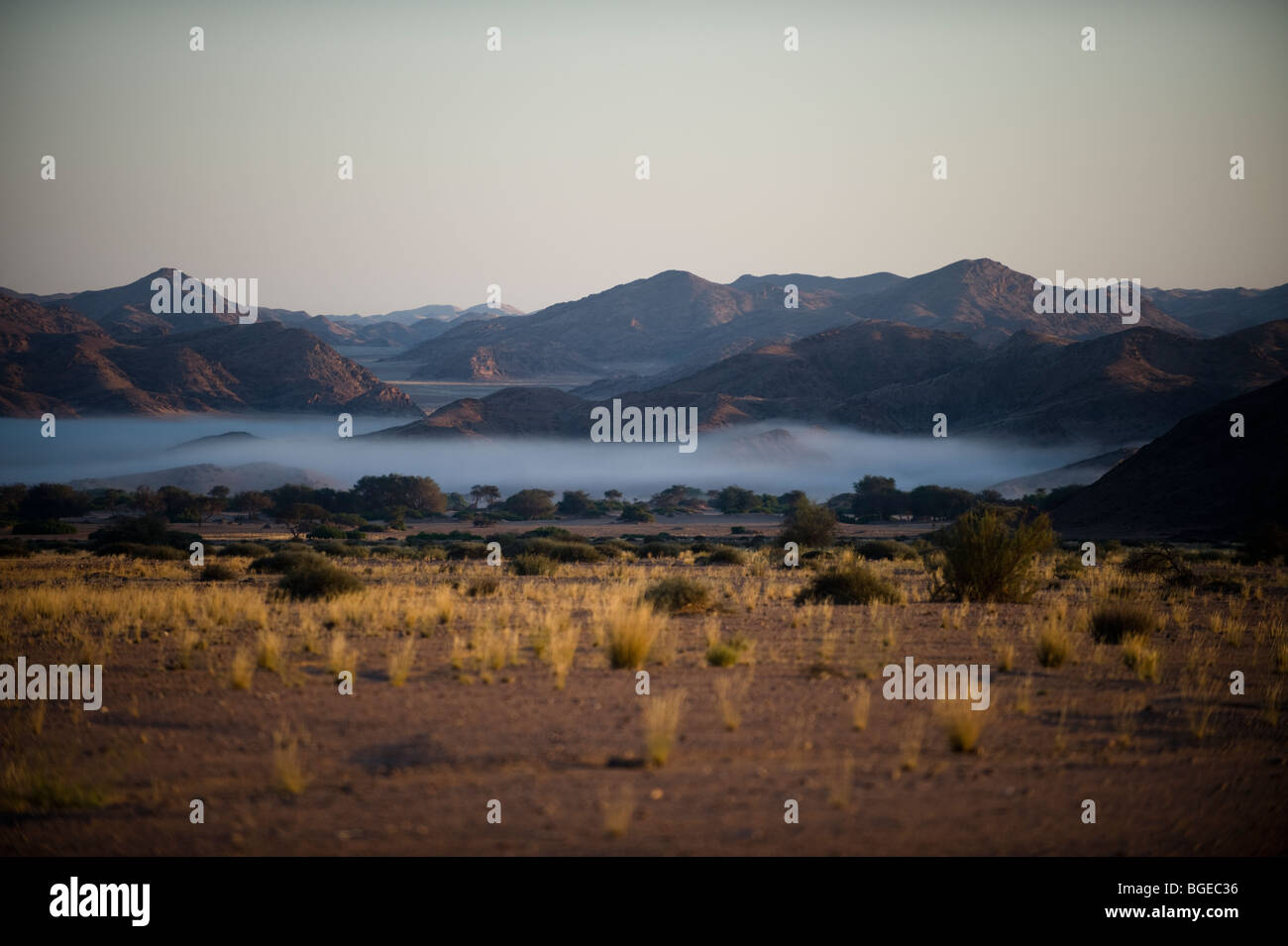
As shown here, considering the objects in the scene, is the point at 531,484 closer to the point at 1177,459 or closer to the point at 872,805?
the point at 1177,459

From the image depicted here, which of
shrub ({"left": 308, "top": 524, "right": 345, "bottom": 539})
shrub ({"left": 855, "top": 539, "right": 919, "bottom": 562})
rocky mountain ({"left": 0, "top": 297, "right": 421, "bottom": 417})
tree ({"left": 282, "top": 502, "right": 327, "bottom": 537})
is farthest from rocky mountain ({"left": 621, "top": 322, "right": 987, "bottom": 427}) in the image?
shrub ({"left": 855, "top": 539, "right": 919, "bottom": 562})

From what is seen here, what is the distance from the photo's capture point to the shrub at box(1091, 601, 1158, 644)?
15016 mm

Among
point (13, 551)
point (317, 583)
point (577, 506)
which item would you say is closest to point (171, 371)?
point (577, 506)

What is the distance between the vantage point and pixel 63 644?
14930 millimetres

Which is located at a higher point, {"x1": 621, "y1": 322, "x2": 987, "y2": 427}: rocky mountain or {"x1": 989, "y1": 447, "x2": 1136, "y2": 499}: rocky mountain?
{"x1": 621, "y1": 322, "x2": 987, "y2": 427}: rocky mountain

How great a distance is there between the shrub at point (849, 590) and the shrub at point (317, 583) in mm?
8045

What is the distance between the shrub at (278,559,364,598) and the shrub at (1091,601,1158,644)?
1208 centimetres

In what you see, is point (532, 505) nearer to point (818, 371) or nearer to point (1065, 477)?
point (1065, 477)

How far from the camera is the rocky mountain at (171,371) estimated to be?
490ft

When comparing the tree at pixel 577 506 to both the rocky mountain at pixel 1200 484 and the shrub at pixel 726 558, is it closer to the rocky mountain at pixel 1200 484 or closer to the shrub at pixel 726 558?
the rocky mountain at pixel 1200 484

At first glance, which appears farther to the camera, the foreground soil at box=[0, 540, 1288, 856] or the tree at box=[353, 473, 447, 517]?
the tree at box=[353, 473, 447, 517]

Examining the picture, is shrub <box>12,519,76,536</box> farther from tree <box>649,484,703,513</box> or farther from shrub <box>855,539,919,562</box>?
tree <box>649,484,703,513</box>

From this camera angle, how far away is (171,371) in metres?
165
